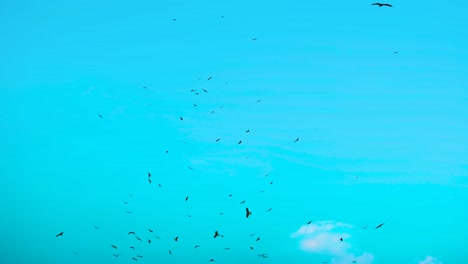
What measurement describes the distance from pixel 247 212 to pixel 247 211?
127 mm

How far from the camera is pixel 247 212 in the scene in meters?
18.0

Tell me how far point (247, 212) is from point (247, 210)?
0.46 feet

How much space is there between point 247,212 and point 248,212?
0.05 m

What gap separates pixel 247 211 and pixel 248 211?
46 mm

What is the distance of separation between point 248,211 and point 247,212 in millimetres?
149

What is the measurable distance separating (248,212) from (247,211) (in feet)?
0.39

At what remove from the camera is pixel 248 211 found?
18.2 metres

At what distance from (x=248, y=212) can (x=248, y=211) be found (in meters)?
0.13

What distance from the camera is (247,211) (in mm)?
18172

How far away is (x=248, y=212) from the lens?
59.3ft

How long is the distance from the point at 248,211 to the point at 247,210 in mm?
65
